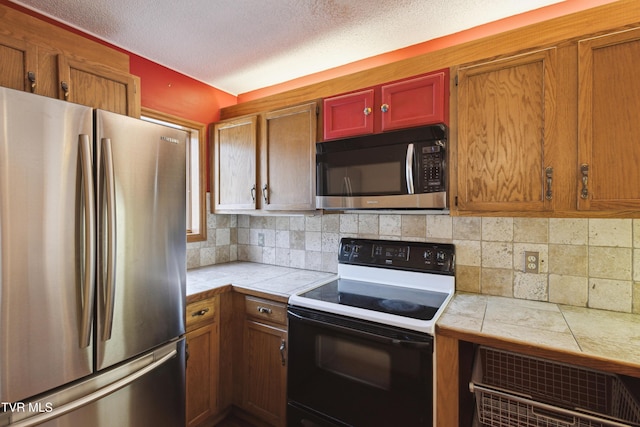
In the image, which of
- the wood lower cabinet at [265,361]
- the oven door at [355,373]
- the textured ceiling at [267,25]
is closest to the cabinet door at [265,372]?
the wood lower cabinet at [265,361]

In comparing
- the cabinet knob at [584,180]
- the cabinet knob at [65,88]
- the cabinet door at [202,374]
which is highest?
the cabinet knob at [65,88]

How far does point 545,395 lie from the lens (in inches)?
55.6

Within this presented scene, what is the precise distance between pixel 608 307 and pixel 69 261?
2.35 metres

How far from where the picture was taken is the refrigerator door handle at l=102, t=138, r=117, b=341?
122 centimetres

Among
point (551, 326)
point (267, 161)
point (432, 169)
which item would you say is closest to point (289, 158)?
point (267, 161)

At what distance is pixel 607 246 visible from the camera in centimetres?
152

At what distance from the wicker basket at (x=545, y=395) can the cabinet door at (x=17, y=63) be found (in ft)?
7.16

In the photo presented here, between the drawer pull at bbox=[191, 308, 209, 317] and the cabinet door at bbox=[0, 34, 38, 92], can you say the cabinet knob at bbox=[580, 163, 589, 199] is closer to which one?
the drawer pull at bbox=[191, 308, 209, 317]

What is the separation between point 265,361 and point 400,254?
3.46 ft

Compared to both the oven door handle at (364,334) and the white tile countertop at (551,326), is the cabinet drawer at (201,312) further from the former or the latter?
the white tile countertop at (551,326)

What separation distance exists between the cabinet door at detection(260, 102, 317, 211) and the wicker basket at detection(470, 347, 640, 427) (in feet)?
4.21

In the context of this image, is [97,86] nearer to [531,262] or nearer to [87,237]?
[87,237]

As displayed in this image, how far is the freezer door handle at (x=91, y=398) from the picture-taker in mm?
1081

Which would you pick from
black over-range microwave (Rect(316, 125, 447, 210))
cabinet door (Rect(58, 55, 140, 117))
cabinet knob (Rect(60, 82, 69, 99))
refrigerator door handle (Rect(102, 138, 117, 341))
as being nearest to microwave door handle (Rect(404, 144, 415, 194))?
black over-range microwave (Rect(316, 125, 447, 210))
